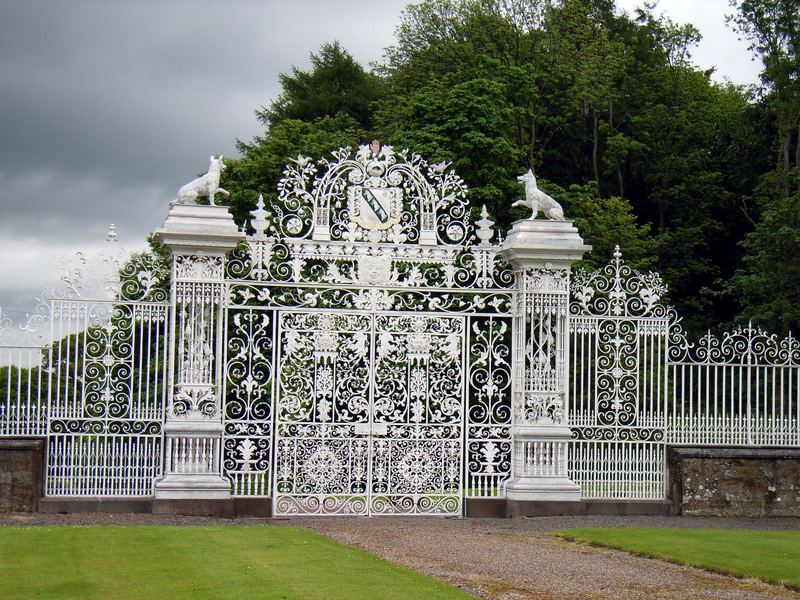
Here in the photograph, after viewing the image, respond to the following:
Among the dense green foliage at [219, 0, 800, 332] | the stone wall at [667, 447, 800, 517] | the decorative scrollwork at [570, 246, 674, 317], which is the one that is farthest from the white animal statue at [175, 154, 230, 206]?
the dense green foliage at [219, 0, 800, 332]

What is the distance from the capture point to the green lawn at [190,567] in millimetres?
8836

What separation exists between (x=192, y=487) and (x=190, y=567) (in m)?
4.59

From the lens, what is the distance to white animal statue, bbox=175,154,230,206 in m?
14.8

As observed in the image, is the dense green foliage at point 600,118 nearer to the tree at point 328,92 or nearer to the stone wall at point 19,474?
the tree at point 328,92

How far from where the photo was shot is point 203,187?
49.1 ft

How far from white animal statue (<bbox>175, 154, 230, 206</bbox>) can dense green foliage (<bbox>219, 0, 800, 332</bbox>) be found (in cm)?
A: 1241

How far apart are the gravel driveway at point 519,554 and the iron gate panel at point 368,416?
352 mm

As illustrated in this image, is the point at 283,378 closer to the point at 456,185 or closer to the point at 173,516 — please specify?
the point at 173,516

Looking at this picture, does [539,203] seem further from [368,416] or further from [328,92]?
[328,92]

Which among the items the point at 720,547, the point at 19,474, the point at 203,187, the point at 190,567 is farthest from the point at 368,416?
the point at 190,567

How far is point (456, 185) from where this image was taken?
50.5 feet

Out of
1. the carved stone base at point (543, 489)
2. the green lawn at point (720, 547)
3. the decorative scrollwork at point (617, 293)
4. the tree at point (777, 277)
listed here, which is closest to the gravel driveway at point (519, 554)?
the green lawn at point (720, 547)

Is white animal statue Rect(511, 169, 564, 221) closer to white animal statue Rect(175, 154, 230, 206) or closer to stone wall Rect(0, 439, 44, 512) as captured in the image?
white animal statue Rect(175, 154, 230, 206)

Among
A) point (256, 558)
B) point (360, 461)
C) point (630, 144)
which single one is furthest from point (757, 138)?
point (256, 558)
